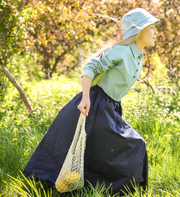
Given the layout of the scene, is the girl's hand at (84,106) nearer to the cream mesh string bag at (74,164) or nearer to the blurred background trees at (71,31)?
the cream mesh string bag at (74,164)

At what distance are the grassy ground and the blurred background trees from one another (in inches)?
23.5

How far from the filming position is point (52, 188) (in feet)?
6.11

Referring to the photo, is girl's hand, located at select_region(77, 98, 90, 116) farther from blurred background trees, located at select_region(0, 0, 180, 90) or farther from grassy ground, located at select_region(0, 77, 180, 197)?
blurred background trees, located at select_region(0, 0, 180, 90)

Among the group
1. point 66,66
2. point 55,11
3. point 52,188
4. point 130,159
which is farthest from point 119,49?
point 66,66

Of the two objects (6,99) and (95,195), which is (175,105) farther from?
(6,99)

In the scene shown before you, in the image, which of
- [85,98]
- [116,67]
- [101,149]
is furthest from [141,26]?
[101,149]

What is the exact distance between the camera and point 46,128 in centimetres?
283

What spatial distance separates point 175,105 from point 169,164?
5.25ft

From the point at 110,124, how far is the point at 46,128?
1.34 metres

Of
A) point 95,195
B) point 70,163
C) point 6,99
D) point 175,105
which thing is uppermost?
point 6,99

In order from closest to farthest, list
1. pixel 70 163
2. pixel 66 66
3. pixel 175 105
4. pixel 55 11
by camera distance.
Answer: pixel 70 163 < pixel 175 105 < pixel 55 11 < pixel 66 66

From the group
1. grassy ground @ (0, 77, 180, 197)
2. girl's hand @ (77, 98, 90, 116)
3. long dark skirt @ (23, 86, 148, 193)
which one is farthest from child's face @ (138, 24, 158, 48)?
grassy ground @ (0, 77, 180, 197)

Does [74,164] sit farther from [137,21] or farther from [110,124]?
[137,21]

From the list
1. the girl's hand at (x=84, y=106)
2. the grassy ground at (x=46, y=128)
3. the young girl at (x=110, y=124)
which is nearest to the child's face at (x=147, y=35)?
the young girl at (x=110, y=124)
